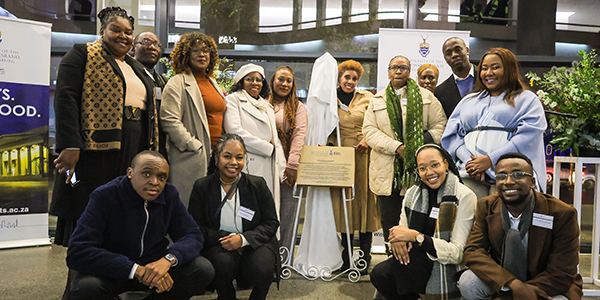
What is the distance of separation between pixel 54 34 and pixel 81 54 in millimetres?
3385

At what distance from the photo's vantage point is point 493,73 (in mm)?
2629

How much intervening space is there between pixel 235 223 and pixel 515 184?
5.03ft

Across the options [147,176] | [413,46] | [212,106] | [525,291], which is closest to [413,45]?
[413,46]

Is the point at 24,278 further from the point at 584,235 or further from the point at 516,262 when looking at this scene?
the point at 584,235

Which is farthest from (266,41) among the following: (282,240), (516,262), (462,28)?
(516,262)

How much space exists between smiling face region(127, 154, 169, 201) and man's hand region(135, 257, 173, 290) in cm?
32

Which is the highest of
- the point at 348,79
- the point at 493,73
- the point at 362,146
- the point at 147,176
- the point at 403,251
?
the point at 348,79

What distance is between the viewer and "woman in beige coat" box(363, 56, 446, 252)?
3.36m

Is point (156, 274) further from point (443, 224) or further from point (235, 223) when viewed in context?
point (443, 224)

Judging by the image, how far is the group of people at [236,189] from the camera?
7.14 feet

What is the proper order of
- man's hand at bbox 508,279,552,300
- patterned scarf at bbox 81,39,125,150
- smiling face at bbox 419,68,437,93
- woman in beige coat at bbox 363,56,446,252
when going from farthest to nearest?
smiling face at bbox 419,68,437,93
woman in beige coat at bbox 363,56,446,252
patterned scarf at bbox 81,39,125,150
man's hand at bbox 508,279,552,300

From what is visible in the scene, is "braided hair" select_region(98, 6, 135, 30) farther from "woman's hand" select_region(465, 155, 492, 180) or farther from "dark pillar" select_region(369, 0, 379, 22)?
"dark pillar" select_region(369, 0, 379, 22)

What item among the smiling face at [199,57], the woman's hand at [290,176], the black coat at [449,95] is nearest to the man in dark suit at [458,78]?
A: the black coat at [449,95]

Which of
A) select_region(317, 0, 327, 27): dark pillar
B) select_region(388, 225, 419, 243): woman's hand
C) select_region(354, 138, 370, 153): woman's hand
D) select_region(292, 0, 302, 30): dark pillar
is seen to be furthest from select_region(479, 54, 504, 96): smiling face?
select_region(292, 0, 302, 30): dark pillar
